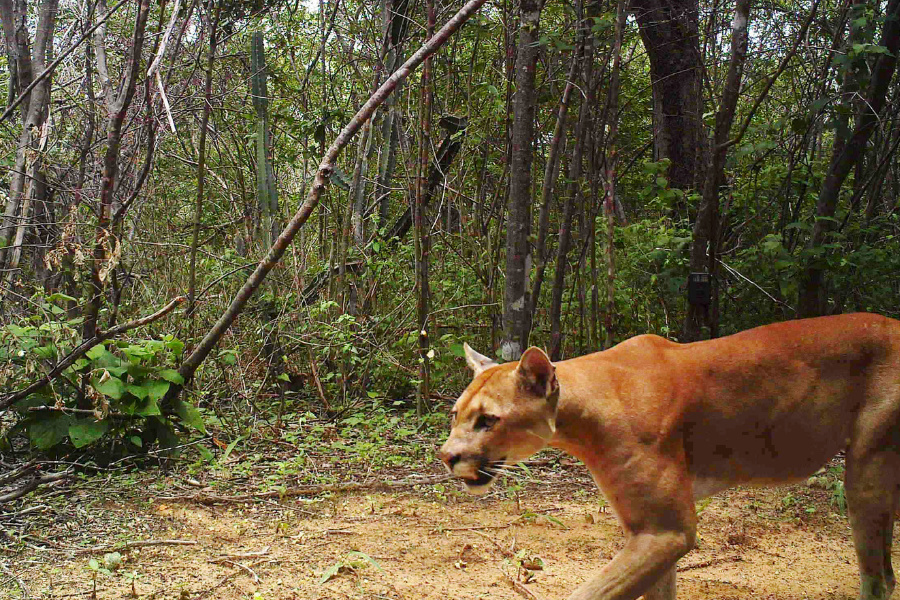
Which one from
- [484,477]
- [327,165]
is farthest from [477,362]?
[327,165]

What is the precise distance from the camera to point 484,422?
322 centimetres

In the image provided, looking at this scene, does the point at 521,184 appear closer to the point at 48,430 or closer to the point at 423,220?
the point at 423,220

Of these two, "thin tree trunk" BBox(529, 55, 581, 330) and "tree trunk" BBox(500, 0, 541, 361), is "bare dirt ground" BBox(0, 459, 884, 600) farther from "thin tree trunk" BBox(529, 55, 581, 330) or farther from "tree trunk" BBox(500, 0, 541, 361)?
"thin tree trunk" BBox(529, 55, 581, 330)

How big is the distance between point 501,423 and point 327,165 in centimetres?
275

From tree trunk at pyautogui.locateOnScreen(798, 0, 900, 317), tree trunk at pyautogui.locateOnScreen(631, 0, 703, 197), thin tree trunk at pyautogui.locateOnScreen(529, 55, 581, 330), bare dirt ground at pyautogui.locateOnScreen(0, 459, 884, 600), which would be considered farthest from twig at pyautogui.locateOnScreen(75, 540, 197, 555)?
tree trunk at pyautogui.locateOnScreen(631, 0, 703, 197)

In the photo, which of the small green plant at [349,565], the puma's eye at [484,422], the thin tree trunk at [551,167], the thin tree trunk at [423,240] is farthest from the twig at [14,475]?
the thin tree trunk at [551,167]

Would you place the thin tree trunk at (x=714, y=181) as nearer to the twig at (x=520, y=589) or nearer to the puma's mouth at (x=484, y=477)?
the twig at (x=520, y=589)

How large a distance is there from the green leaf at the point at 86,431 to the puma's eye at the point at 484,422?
137 inches

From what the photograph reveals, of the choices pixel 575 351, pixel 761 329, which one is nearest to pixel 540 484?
pixel 575 351

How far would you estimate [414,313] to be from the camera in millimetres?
7855

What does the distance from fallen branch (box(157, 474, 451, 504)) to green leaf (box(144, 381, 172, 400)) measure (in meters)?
0.77

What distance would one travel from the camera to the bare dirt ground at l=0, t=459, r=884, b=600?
4016 millimetres

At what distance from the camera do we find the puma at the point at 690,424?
10.4 ft

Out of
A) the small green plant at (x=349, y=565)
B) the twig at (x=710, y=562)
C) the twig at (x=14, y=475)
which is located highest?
the twig at (x=14, y=475)
